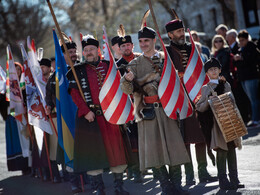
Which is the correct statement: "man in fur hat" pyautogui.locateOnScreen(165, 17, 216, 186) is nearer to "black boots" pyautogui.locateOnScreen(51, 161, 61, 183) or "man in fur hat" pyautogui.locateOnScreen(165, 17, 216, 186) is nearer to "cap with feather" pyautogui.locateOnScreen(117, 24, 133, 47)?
"cap with feather" pyautogui.locateOnScreen(117, 24, 133, 47)

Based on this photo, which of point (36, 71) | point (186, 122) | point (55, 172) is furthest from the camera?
point (36, 71)

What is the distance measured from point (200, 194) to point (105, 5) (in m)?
29.1

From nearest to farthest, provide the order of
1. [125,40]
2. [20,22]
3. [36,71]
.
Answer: [125,40]
[36,71]
[20,22]

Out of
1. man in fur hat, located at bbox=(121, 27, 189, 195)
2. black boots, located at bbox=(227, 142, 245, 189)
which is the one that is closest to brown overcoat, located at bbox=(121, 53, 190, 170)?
man in fur hat, located at bbox=(121, 27, 189, 195)

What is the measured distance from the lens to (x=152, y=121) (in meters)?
6.88

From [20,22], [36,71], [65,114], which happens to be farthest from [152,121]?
[20,22]

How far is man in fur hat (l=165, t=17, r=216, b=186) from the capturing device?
764 cm

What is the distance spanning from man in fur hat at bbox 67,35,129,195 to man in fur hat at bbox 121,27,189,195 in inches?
25.1

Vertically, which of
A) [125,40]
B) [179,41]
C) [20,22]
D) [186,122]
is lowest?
[186,122]

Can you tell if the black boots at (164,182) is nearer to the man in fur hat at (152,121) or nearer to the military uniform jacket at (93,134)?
the man in fur hat at (152,121)

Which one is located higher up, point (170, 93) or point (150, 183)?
point (170, 93)

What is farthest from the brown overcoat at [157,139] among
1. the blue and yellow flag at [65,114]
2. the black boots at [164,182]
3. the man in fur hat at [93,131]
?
the blue and yellow flag at [65,114]

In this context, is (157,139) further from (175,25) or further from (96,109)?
(175,25)

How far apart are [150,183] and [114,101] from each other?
180cm
